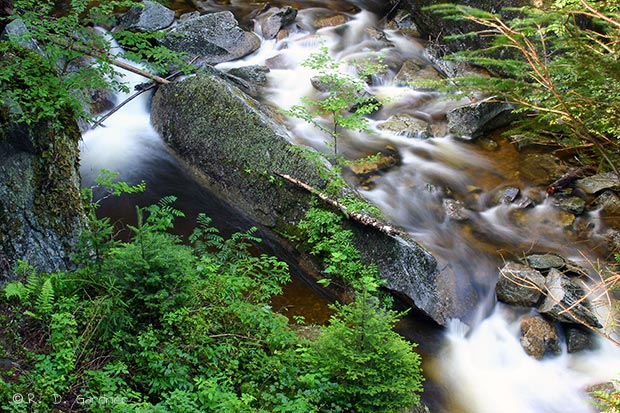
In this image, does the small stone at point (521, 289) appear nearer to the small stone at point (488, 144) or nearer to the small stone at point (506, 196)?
the small stone at point (506, 196)

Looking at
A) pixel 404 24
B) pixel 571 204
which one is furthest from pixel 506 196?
Answer: pixel 404 24

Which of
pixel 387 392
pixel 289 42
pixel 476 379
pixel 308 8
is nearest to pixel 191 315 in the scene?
pixel 387 392

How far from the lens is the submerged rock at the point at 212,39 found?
1165 cm

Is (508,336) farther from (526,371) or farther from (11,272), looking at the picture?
(11,272)

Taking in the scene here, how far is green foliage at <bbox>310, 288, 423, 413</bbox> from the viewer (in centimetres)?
390

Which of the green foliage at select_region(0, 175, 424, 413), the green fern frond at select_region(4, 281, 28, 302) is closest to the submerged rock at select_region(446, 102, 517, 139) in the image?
the green foliage at select_region(0, 175, 424, 413)

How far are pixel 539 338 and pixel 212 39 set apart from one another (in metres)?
9.66

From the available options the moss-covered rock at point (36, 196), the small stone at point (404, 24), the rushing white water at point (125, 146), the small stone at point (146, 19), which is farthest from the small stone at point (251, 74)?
the moss-covered rock at point (36, 196)

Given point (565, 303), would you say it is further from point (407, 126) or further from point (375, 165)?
point (407, 126)

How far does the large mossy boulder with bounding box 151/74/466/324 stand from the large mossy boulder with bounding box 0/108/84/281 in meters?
3.04

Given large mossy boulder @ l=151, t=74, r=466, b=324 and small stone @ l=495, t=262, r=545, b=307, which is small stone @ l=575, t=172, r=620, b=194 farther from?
large mossy boulder @ l=151, t=74, r=466, b=324

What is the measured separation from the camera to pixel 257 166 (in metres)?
7.75

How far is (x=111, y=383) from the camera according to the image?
11.6ft

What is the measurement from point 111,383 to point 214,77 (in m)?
6.40
